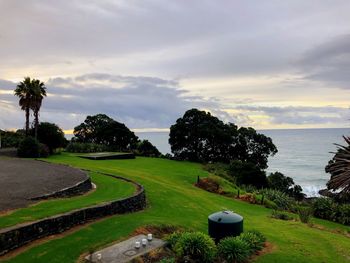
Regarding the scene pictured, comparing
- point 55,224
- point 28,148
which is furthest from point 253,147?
point 55,224

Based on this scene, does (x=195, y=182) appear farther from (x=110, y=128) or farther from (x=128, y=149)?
(x=110, y=128)

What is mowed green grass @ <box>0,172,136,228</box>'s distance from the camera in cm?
1389

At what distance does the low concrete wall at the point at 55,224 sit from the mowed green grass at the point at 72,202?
1.84ft

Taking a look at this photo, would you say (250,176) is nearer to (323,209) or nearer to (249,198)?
(249,198)

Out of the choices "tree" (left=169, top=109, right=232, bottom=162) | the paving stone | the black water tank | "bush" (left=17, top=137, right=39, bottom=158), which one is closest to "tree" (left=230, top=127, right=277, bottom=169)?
"tree" (left=169, top=109, right=232, bottom=162)

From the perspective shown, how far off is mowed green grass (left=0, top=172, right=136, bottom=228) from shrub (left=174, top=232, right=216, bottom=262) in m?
5.37

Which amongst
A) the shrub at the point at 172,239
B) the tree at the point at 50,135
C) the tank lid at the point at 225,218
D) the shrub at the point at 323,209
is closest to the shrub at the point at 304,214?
the shrub at the point at 323,209

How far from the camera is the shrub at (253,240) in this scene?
14915 mm

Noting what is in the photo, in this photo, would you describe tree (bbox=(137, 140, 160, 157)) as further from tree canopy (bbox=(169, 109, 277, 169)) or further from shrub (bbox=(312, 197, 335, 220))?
shrub (bbox=(312, 197, 335, 220))

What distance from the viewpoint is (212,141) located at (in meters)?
66.5

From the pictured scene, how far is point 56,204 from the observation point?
651 inches

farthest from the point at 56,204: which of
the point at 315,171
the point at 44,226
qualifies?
the point at 315,171

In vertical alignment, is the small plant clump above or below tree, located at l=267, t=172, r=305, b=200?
above

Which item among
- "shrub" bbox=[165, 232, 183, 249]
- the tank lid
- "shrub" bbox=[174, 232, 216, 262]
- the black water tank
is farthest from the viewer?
the tank lid
